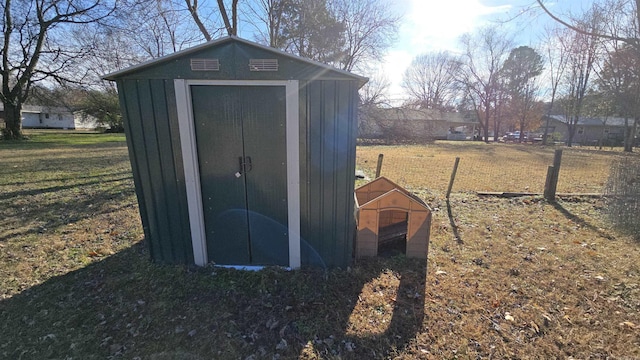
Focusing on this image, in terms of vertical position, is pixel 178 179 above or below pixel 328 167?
below

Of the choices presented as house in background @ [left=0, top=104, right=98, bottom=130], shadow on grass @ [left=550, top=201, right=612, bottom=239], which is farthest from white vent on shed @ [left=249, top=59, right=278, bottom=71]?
house in background @ [left=0, top=104, right=98, bottom=130]

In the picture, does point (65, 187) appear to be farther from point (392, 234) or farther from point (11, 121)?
point (11, 121)

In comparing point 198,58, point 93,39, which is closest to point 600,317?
point 198,58

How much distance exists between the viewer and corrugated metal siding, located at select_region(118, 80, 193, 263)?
2768 millimetres

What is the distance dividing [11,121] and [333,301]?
29.1m

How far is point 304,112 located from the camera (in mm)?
2793

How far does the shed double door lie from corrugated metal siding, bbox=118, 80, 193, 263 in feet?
0.82

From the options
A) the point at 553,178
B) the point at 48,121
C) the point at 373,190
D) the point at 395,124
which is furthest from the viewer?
the point at 48,121

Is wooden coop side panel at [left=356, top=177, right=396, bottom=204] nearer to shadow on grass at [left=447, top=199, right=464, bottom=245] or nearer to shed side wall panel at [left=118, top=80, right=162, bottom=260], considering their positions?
shadow on grass at [left=447, top=199, right=464, bottom=245]

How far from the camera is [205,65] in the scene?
2.67m

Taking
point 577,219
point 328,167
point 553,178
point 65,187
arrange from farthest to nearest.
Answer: point 65,187, point 553,178, point 577,219, point 328,167

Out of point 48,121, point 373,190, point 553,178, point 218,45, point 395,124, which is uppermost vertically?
point 48,121

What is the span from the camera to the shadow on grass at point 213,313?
84.9 inches

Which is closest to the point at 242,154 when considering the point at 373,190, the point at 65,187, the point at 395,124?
the point at 373,190
